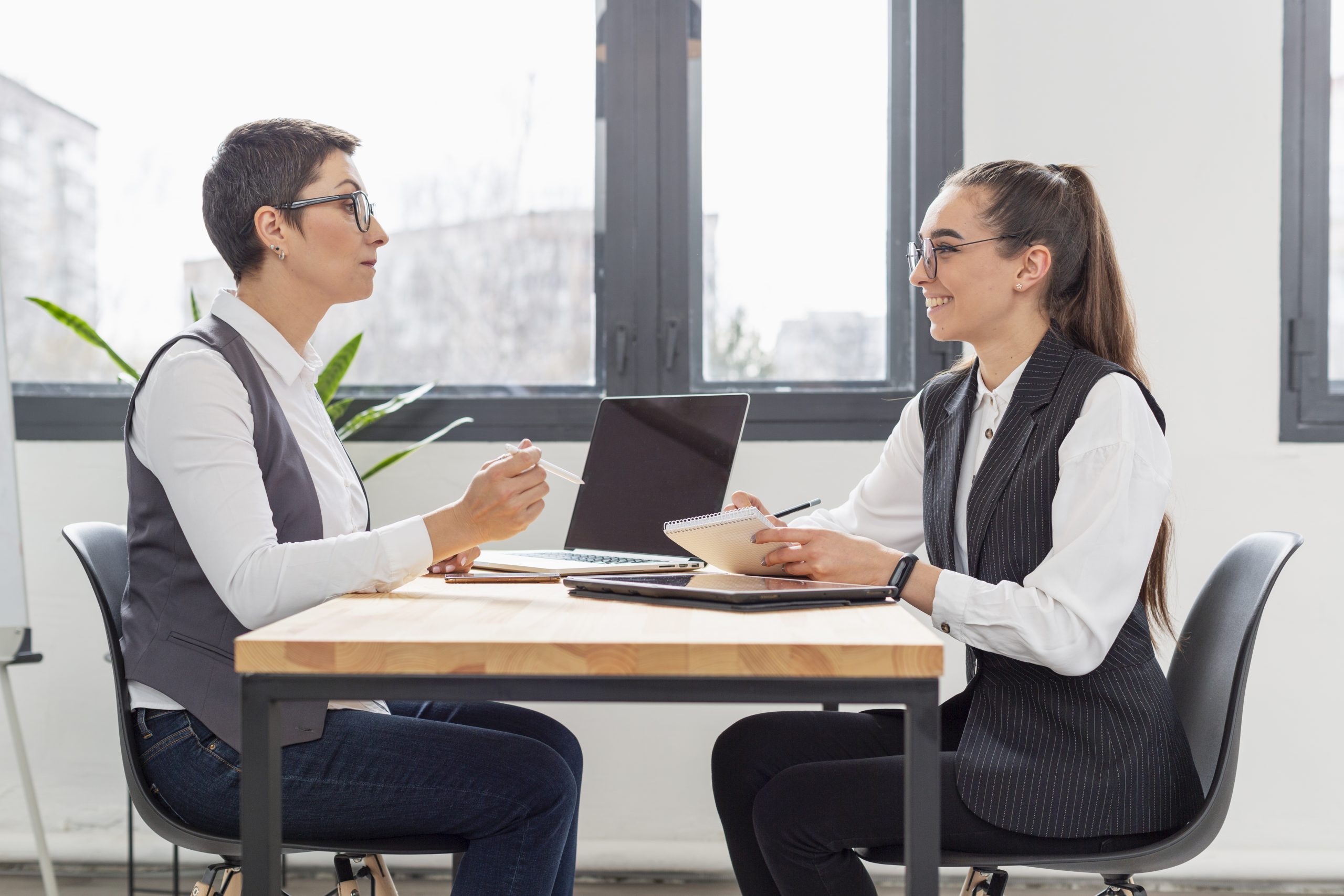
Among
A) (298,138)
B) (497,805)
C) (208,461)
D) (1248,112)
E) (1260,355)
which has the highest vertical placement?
(1248,112)

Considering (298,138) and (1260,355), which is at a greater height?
(298,138)

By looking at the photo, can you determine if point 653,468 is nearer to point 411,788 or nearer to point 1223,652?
point 411,788

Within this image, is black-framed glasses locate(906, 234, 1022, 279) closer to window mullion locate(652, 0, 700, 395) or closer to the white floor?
window mullion locate(652, 0, 700, 395)

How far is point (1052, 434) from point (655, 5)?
164 cm

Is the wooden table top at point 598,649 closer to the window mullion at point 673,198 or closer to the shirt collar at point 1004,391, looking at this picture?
the shirt collar at point 1004,391

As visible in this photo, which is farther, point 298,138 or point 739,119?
point 739,119

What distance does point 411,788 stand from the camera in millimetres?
1191

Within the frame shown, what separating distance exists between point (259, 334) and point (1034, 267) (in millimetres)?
1102

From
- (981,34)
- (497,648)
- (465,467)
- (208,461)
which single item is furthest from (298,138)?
(981,34)

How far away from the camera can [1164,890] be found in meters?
2.36

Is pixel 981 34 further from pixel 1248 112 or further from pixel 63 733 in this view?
pixel 63 733

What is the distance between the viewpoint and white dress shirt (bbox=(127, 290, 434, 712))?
120 centimetres

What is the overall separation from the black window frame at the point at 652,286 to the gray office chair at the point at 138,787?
0.99 metres

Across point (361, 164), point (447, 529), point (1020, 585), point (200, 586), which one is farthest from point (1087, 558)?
point (361, 164)
